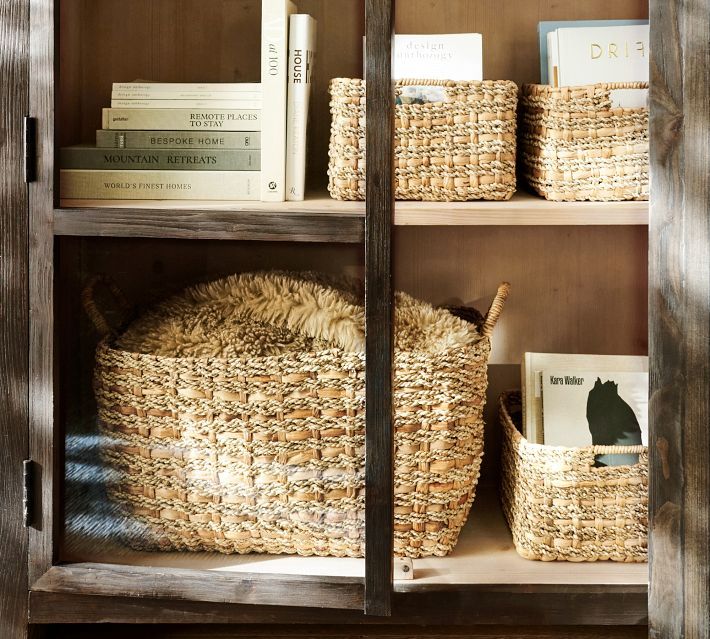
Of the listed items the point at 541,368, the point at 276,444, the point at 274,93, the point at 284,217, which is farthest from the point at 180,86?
the point at 541,368

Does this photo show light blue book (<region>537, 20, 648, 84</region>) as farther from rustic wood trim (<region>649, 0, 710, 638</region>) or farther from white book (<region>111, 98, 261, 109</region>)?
white book (<region>111, 98, 261, 109</region>)

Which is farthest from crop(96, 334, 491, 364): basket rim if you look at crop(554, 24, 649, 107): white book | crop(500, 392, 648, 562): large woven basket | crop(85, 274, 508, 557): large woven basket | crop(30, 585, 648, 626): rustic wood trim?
crop(554, 24, 649, 107): white book

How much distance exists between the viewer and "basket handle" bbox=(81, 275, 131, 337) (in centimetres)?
114

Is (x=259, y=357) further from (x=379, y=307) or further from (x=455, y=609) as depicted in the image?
(x=455, y=609)

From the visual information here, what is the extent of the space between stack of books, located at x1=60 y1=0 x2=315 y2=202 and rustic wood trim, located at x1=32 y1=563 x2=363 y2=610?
531mm

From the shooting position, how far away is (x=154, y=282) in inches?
46.8

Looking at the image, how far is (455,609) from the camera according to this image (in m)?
1.09

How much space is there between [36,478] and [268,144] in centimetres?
Answer: 57

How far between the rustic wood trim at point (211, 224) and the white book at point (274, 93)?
0.07 meters

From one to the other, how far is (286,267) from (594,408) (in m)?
0.53

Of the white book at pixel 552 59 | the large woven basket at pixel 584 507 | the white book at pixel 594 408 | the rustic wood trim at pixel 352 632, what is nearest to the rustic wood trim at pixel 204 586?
the rustic wood trim at pixel 352 632

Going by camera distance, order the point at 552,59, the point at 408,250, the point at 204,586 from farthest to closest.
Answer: the point at 408,250, the point at 552,59, the point at 204,586

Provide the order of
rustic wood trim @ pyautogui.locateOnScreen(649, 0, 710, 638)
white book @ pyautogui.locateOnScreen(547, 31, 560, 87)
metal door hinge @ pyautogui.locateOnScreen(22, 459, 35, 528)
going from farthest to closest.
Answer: white book @ pyautogui.locateOnScreen(547, 31, 560, 87) → metal door hinge @ pyautogui.locateOnScreen(22, 459, 35, 528) → rustic wood trim @ pyautogui.locateOnScreen(649, 0, 710, 638)

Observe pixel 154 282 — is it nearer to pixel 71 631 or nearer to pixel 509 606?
pixel 71 631
